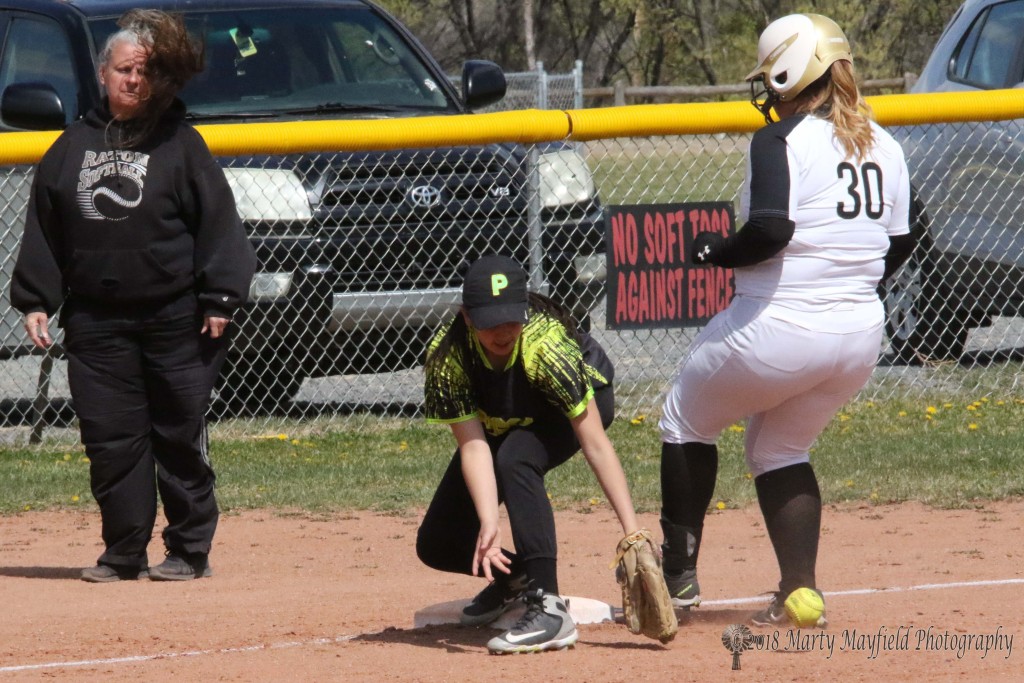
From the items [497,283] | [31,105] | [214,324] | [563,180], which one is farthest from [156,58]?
[563,180]

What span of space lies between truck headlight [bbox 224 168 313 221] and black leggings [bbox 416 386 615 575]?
9.57 ft

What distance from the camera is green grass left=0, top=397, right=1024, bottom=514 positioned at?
22.0ft

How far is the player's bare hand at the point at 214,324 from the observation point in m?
5.29

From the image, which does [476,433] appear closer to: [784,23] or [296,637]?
[296,637]

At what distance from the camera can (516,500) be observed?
4344mm

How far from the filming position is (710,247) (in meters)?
4.37

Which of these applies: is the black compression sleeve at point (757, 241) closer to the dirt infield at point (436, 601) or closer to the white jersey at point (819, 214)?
the white jersey at point (819, 214)

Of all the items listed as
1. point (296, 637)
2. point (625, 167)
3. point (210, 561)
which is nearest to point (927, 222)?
point (625, 167)

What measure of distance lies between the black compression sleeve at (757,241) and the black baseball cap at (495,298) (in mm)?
585

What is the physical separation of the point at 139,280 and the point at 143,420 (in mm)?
516

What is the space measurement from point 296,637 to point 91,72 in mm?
3909

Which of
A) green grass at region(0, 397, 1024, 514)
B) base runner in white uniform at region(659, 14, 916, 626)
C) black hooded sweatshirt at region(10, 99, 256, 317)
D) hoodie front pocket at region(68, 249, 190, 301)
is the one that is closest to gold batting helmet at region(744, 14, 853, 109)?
base runner in white uniform at region(659, 14, 916, 626)

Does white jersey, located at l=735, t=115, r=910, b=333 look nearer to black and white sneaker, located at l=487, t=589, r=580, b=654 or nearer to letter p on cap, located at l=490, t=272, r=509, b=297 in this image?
letter p on cap, located at l=490, t=272, r=509, b=297

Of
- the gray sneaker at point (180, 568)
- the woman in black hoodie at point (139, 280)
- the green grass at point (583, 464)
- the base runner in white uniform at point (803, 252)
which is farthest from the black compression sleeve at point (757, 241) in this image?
the green grass at point (583, 464)
